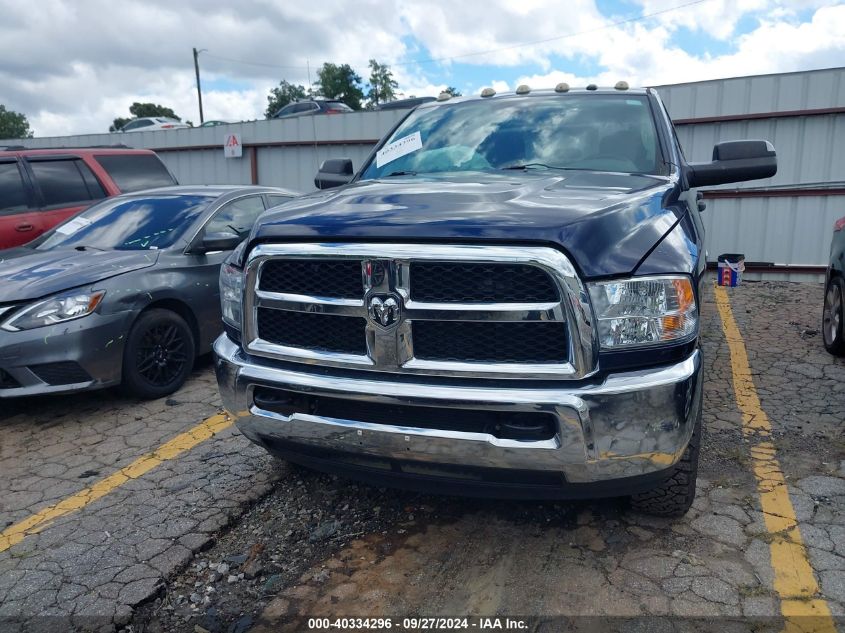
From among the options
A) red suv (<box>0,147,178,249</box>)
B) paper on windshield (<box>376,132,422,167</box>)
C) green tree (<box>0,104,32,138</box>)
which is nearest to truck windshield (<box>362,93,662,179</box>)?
paper on windshield (<box>376,132,422,167</box>)

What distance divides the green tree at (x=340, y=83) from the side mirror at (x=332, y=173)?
2431 inches

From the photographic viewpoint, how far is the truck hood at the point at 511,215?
2.29 m

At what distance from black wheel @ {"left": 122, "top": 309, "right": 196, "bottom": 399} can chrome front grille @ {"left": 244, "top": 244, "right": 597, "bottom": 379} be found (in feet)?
8.02

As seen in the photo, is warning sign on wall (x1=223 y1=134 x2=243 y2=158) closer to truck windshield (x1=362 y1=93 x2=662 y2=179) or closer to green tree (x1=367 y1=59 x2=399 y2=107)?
truck windshield (x1=362 y1=93 x2=662 y2=179)

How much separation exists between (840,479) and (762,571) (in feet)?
3.69

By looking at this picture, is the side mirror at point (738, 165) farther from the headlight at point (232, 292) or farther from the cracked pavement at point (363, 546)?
the headlight at point (232, 292)

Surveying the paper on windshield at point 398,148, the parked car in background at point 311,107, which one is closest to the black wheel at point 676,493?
the paper on windshield at point 398,148

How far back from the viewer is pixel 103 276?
181 inches

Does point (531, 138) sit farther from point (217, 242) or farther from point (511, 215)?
point (217, 242)

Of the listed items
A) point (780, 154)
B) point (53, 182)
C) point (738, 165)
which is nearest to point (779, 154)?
point (780, 154)

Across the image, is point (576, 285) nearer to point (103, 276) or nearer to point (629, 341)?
point (629, 341)

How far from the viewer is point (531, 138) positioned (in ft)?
12.1

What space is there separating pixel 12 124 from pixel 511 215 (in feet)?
324

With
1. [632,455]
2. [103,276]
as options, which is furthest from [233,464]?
[632,455]
